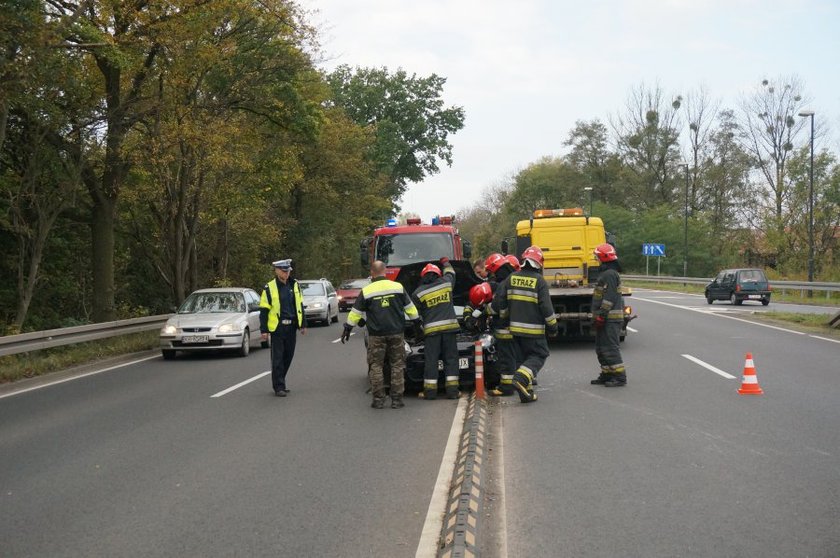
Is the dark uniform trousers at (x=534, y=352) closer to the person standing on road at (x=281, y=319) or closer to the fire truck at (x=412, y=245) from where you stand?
the person standing on road at (x=281, y=319)

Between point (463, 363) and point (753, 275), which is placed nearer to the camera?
point (463, 363)

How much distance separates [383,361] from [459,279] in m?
2.98

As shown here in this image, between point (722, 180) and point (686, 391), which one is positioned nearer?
point (686, 391)

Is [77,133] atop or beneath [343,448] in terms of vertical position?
atop

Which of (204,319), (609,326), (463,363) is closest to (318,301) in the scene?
(204,319)

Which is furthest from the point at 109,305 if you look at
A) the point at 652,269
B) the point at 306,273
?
the point at 652,269

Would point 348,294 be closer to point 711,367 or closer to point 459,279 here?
point 459,279

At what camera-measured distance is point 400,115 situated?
53.0 m

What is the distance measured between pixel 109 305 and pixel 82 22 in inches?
314

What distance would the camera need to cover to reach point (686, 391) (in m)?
10.3

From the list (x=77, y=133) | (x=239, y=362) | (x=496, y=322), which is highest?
(x=77, y=133)

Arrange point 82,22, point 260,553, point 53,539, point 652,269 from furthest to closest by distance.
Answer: point 652,269 < point 82,22 < point 53,539 < point 260,553

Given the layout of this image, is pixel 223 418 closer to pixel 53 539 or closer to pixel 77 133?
pixel 53 539

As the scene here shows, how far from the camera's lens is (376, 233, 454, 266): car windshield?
18891 mm
